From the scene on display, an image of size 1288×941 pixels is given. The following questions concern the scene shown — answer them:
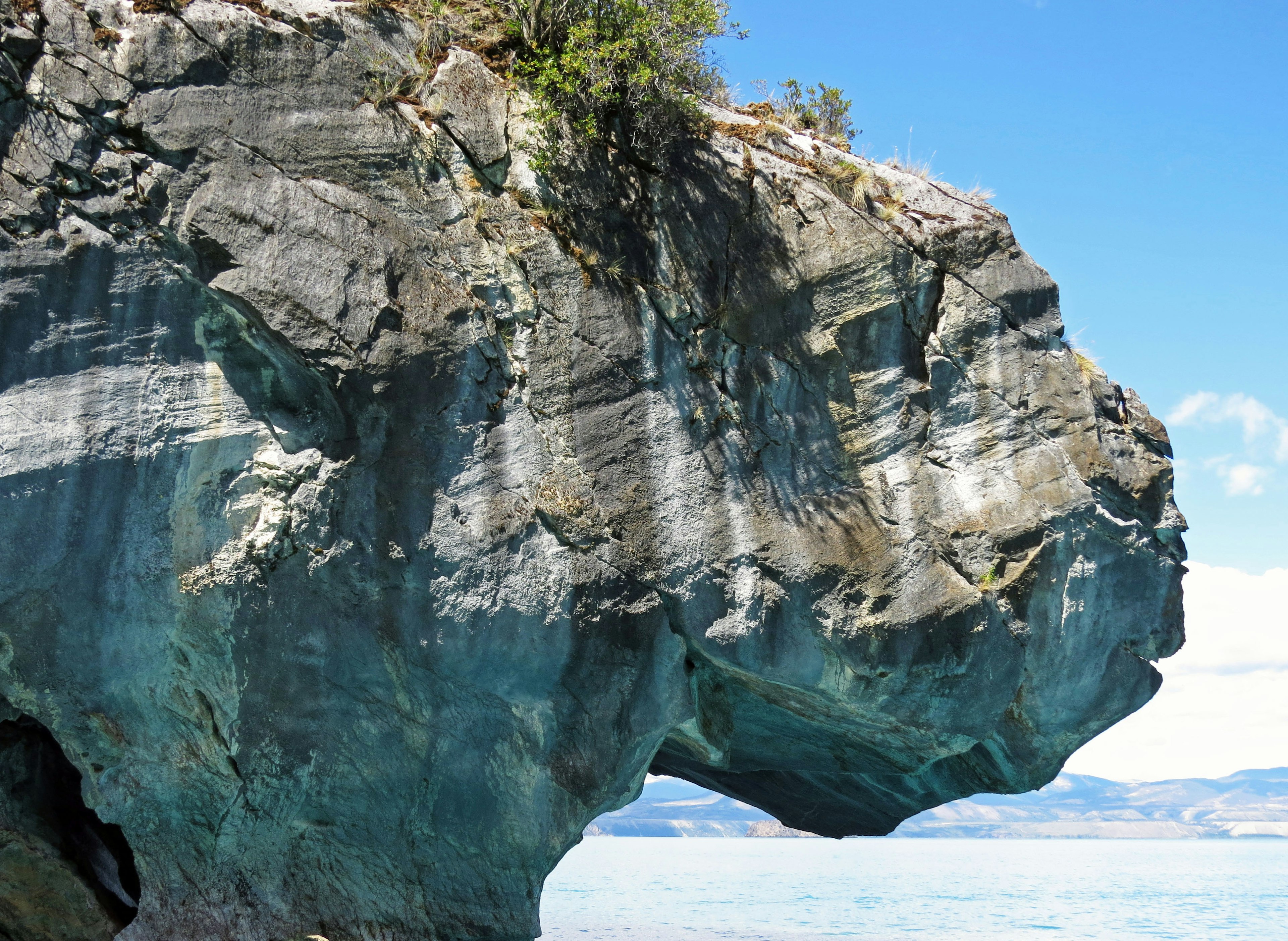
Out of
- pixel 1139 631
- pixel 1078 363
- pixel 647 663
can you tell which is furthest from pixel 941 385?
pixel 647 663

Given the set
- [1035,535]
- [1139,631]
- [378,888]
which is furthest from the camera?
[1139,631]

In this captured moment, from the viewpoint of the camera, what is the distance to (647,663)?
12359mm

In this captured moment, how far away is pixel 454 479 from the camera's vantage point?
464 inches

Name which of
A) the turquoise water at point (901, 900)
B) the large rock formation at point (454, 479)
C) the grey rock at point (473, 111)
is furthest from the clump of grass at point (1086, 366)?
the turquoise water at point (901, 900)

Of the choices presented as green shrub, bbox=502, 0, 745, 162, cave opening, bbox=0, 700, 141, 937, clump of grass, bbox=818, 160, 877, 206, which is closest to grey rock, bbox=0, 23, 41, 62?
green shrub, bbox=502, 0, 745, 162

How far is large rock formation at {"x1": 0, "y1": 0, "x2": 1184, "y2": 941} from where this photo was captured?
36.3 ft

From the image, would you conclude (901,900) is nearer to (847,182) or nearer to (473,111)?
(847,182)

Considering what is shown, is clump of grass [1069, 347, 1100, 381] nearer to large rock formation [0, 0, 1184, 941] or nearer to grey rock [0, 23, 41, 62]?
large rock formation [0, 0, 1184, 941]

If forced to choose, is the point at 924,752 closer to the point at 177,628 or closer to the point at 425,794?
the point at 425,794

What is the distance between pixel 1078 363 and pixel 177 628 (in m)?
12.0

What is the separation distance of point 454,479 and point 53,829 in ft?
22.1

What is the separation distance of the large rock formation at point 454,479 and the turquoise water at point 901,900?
13598 mm

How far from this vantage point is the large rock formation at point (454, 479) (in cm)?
1108

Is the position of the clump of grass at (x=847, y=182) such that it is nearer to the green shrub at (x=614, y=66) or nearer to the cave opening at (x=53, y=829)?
the green shrub at (x=614, y=66)
